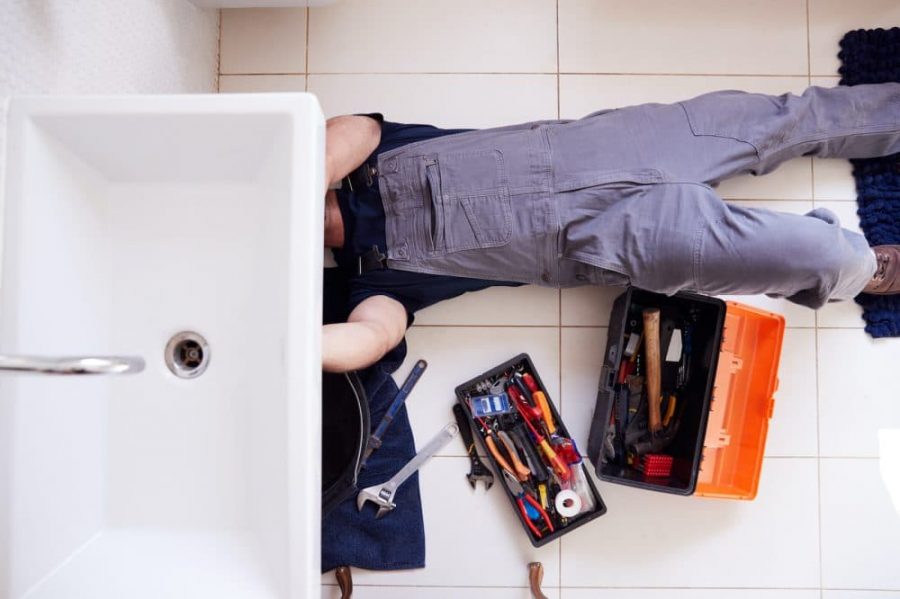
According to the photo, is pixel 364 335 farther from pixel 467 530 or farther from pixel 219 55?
pixel 219 55

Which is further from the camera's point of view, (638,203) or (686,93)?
(686,93)

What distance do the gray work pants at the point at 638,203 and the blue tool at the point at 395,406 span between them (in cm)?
28

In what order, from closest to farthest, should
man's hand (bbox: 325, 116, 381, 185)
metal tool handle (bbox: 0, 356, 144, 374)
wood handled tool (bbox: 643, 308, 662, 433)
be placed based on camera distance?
metal tool handle (bbox: 0, 356, 144, 374)
man's hand (bbox: 325, 116, 381, 185)
wood handled tool (bbox: 643, 308, 662, 433)

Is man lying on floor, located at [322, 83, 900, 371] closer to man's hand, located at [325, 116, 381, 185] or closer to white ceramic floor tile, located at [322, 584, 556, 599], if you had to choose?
man's hand, located at [325, 116, 381, 185]

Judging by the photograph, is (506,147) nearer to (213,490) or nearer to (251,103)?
(251,103)

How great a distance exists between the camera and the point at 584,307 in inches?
59.9

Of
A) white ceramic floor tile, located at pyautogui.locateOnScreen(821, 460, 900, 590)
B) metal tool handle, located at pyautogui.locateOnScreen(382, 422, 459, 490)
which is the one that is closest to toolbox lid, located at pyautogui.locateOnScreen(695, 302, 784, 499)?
Result: white ceramic floor tile, located at pyautogui.locateOnScreen(821, 460, 900, 590)

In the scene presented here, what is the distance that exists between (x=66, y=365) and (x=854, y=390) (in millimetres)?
1664

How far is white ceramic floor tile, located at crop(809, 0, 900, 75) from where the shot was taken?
1.53m

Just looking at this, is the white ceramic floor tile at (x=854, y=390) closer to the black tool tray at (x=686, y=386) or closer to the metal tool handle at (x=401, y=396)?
the black tool tray at (x=686, y=386)

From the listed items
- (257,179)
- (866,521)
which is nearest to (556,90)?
(257,179)

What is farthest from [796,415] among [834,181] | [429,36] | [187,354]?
[187,354]

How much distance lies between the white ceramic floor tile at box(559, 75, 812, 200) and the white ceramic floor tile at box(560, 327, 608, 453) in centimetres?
49

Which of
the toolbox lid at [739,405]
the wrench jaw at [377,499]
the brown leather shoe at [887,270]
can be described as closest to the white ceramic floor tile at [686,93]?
the brown leather shoe at [887,270]
